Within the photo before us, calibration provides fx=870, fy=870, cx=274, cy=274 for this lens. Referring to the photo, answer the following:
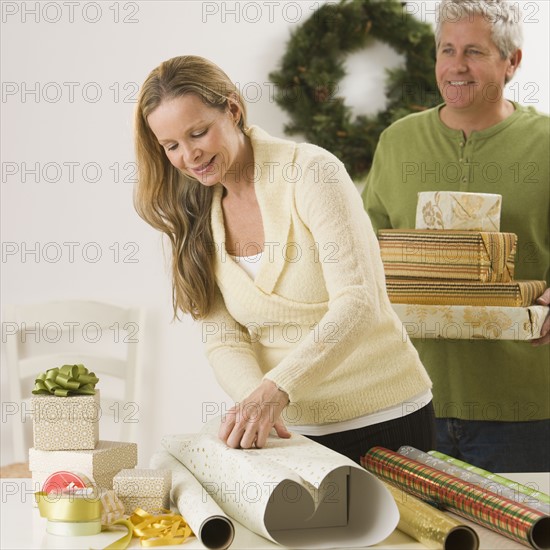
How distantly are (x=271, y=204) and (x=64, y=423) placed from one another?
54cm

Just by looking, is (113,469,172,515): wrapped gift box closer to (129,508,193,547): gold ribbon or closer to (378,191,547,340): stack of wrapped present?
(129,508,193,547): gold ribbon

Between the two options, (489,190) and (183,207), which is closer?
(183,207)

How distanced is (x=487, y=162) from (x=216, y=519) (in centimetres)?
136

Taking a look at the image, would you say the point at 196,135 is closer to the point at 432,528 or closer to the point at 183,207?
the point at 183,207

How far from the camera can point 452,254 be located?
1.97 m

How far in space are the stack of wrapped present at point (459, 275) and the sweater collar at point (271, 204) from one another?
54 centimetres

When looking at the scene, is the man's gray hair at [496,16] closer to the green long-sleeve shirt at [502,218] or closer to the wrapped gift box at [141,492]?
the green long-sleeve shirt at [502,218]

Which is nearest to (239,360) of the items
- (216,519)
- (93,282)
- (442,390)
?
(216,519)

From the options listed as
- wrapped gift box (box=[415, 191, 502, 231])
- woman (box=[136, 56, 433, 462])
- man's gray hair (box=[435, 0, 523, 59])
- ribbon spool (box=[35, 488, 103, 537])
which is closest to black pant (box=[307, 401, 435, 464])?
woman (box=[136, 56, 433, 462])

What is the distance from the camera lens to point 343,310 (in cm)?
140

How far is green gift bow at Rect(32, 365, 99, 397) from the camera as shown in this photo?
130cm

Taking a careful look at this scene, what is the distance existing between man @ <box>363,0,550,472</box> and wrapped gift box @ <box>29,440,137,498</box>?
1.08 m

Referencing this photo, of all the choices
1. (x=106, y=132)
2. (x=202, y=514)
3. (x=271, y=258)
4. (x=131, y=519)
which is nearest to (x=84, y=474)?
(x=131, y=519)

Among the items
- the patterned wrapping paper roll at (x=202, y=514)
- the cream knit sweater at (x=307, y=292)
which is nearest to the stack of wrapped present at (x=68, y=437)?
the patterned wrapping paper roll at (x=202, y=514)
